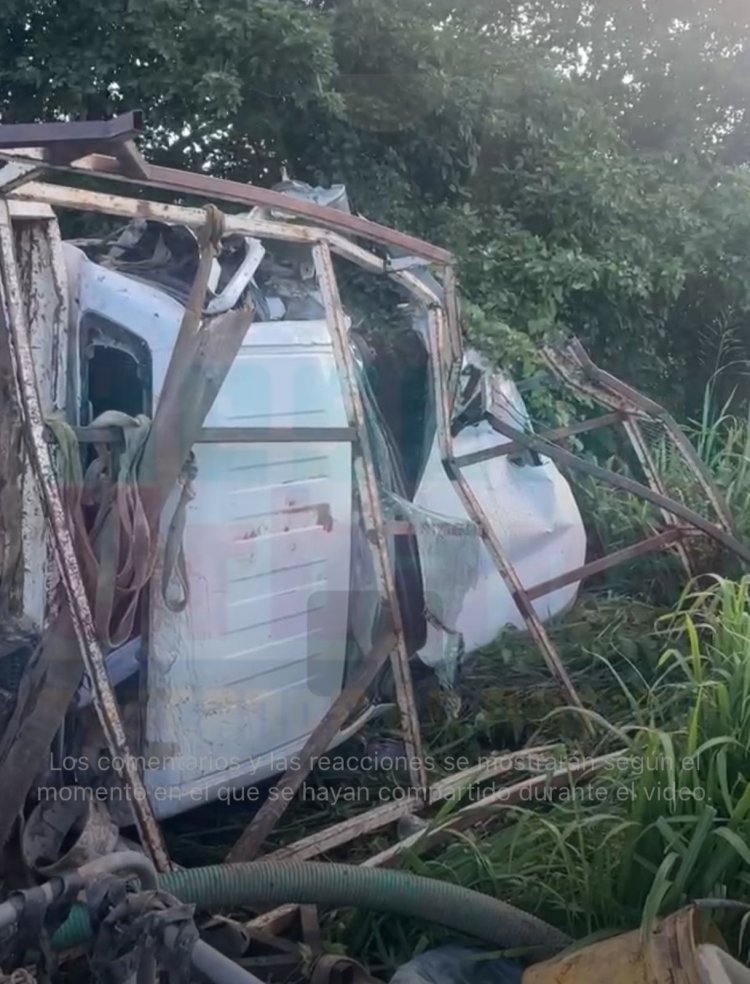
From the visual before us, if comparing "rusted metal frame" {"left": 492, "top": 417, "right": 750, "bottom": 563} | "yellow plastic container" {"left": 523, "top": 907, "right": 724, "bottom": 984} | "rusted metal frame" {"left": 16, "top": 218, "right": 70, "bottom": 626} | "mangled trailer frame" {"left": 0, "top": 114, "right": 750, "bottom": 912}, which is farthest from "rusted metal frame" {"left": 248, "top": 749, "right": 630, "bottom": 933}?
"rusted metal frame" {"left": 492, "top": 417, "right": 750, "bottom": 563}

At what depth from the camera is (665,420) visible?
4.46m

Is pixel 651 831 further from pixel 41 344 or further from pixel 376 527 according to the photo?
pixel 41 344

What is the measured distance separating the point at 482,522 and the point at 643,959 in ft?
5.76

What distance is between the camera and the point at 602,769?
322 centimetres

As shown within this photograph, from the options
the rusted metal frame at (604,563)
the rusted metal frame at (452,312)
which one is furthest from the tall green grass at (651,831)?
the rusted metal frame at (452,312)

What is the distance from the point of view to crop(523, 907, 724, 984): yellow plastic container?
83.4 inches

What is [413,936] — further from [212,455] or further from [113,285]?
[113,285]

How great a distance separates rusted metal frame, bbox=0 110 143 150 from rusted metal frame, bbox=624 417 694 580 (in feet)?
8.90

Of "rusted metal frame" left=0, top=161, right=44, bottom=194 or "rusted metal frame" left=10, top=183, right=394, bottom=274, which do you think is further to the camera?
"rusted metal frame" left=10, top=183, right=394, bottom=274

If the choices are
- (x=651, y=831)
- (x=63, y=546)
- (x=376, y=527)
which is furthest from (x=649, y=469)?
(x=63, y=546)

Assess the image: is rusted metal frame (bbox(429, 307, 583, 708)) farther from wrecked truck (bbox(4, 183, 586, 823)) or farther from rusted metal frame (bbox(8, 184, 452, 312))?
rusted metal frame (bbox(8, 184, 452, 312))

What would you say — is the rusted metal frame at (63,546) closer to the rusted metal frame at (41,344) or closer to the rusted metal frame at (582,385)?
the rusted metal frame at (41,344)

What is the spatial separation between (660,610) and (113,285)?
2694 millimetres

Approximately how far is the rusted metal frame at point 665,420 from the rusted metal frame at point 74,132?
8.37 ft
